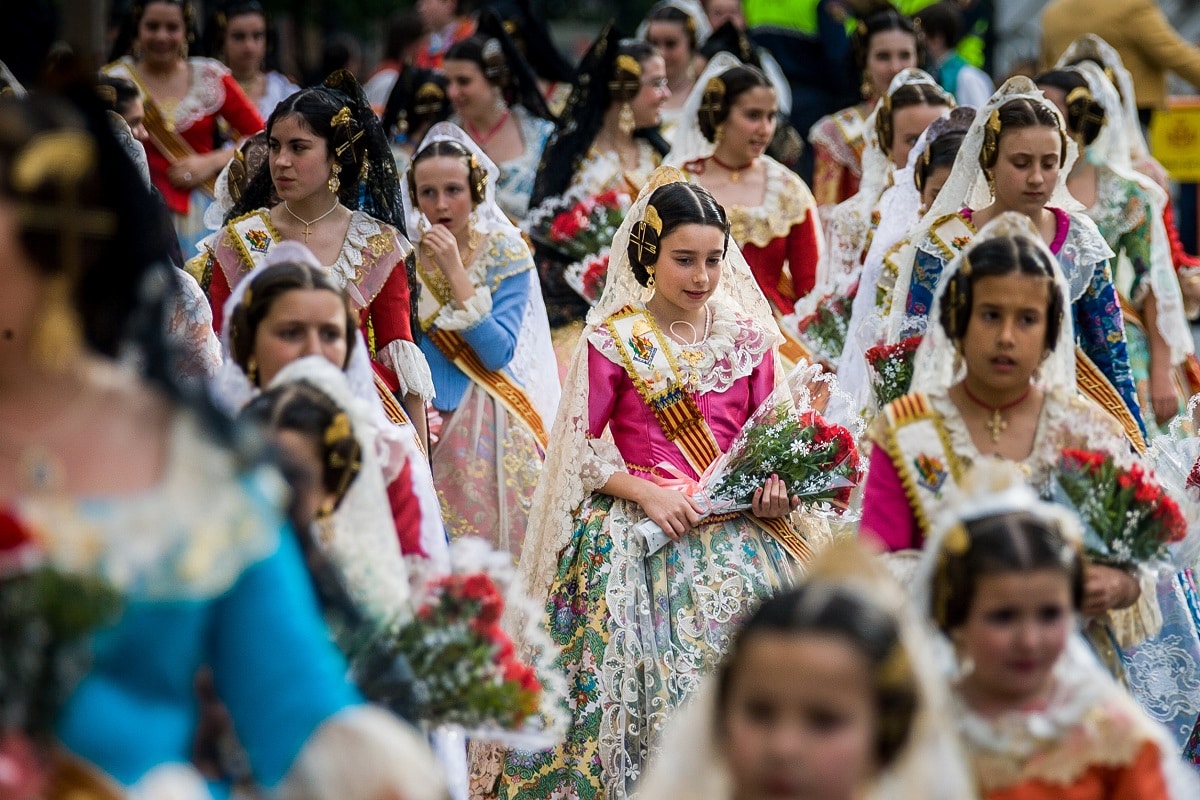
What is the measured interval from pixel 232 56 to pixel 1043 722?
9.16 meters

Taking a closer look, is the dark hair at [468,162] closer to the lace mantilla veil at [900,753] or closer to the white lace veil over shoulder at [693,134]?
the white lace veil over shoulder at [693,134]

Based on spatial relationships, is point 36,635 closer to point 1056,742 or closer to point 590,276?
point 1056,742

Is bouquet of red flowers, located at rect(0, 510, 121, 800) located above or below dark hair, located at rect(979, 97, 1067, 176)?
below

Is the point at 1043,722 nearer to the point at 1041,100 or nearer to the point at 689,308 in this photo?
the point at 689,308

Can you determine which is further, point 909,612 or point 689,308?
point 689,308

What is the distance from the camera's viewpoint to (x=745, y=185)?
9.15 m

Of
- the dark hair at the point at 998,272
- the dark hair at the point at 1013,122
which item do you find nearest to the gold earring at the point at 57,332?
the dark hair at the point at 998,272

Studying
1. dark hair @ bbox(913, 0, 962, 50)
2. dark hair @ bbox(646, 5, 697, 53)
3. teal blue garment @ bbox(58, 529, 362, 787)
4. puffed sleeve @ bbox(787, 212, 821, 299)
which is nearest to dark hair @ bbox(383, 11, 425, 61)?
dark hair @ bbox(646, 5, 697, 53)

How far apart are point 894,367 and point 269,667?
349 cm

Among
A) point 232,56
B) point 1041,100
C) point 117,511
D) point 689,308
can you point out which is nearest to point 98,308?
point 117,511

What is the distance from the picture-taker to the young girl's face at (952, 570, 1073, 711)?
3.58m

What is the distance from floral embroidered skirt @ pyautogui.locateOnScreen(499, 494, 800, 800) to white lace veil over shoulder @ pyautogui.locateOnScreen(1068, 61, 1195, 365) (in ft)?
9.46

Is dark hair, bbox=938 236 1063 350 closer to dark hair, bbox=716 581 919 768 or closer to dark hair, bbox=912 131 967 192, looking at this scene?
dark hair, bbox=716 581 919 768

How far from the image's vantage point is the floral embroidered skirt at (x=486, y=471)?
25.7 feet
